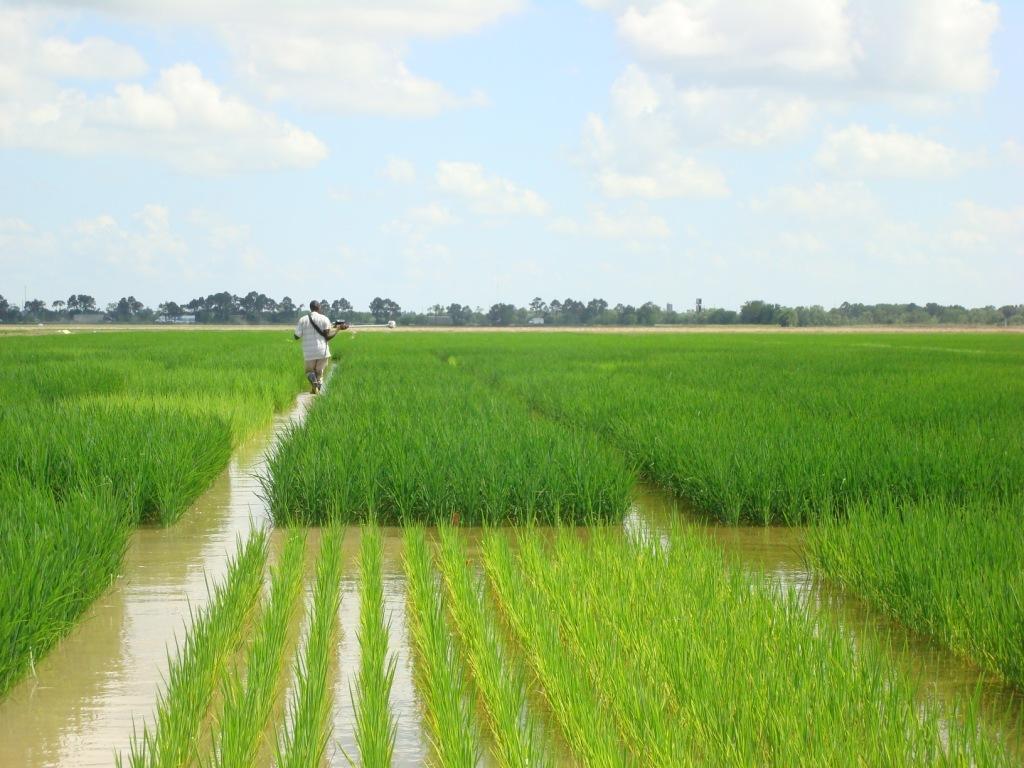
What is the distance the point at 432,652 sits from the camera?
363 centimetres

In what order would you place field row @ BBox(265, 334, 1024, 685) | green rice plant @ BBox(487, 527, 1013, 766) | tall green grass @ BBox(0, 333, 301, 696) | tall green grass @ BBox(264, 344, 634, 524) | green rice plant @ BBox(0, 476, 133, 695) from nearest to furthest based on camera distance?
green rice plant @ BBox(487, 527, 1013, 766)
green rice plant @ BBox(0, 476, 133, 695)
tall green grass @ BBox(0, 333, 301, 696)
field row @ BBox(265, 334, 1024, 685)
tall green grass @ BBox(264, 344, 634, 524)

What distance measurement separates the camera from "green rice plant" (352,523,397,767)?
2867 millimetres

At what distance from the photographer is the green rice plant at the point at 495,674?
2891 millimetres

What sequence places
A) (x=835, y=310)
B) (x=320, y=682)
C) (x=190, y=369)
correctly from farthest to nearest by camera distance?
(x=835, y=310)
(x=190, y=369)
(x=320, y=682)

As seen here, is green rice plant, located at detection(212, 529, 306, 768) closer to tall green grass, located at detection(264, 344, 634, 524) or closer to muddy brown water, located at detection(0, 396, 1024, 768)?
muddy brown water, located at detection(0, 396, 1024, 768)

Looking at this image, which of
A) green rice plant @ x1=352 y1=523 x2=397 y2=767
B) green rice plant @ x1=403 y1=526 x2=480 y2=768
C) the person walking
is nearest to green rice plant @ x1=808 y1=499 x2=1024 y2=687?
green rice plant @ x1=403 y1=526 x2=480 y2=768

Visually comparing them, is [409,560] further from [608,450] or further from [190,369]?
[190,369]

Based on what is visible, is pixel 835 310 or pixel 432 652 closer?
pixel 432 652

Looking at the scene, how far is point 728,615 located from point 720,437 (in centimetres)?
426

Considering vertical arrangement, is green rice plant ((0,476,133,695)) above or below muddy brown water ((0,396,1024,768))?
above

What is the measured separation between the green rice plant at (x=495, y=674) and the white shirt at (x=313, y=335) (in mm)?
9696

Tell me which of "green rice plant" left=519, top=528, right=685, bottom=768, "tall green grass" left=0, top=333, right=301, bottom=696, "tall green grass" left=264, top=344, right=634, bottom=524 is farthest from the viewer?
"tall green grass" left=264, top=344, right=634, bottom=524

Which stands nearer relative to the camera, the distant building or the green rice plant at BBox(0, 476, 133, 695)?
the green rice plant at BBox(0, 476, 133, 695)

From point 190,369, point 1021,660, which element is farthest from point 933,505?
Answer: point 190,369
